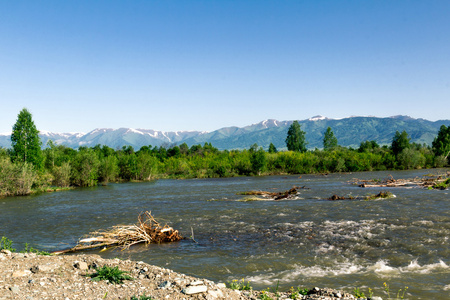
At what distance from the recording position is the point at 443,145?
10569cm

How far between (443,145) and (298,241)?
113m

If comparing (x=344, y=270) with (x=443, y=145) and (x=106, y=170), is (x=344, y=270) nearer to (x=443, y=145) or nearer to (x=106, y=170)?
(x=106, y=170)

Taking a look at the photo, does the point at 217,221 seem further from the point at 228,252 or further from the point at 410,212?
the point at 410,212

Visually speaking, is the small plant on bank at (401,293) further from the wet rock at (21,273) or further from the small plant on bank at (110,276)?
the wet rock at (21,273)

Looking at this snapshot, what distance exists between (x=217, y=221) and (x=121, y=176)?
210 ft

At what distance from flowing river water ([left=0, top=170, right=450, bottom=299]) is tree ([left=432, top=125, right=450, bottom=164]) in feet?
293

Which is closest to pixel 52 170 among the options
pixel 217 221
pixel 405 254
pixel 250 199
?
pixel 250 199

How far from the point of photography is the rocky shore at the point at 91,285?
7512mm

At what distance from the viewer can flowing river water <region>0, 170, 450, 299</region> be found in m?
11.3

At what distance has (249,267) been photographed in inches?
495

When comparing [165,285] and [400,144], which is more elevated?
[400,144]

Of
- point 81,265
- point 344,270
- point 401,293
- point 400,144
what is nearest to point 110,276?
point 81,265

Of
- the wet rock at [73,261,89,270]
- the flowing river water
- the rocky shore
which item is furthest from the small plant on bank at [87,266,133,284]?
the flowing river water

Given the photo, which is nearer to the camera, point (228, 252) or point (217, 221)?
point (228, 252)
